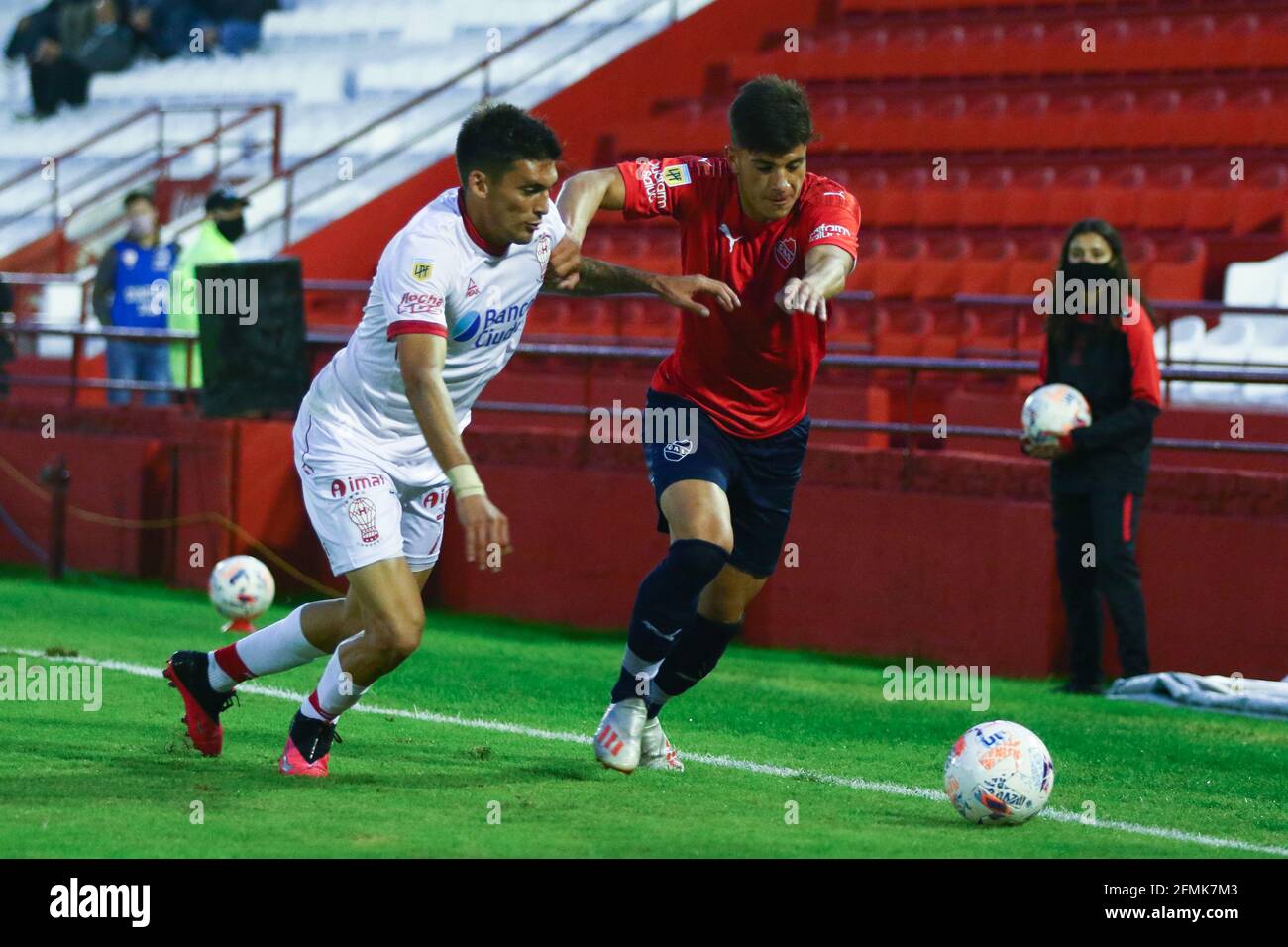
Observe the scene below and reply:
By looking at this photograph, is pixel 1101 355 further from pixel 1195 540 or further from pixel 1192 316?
pixel 1192 316

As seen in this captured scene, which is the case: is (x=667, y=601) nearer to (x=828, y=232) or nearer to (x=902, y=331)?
(x=828, y=232)

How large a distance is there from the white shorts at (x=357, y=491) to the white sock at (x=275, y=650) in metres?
0.44

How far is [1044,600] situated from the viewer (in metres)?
10.6

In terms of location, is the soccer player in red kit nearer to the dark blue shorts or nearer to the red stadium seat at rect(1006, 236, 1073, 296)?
the dark blue shorts

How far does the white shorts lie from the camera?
21.1ft

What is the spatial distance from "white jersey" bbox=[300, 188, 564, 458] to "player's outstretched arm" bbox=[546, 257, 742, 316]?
18 cm

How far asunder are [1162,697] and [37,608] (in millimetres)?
6229

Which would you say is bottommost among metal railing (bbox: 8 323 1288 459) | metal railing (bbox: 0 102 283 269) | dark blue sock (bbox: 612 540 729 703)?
dark blue sock (bbox: 612 540 729 703)

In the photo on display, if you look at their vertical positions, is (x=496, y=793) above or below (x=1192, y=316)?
below

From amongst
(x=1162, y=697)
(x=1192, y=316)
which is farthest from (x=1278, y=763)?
(x=1192, y=316)

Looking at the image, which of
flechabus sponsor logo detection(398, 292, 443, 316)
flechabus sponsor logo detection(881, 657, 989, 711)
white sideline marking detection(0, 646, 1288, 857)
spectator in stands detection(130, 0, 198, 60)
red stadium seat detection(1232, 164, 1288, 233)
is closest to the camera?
flechabus sponsor logo detection(398, 292, 443, 316)

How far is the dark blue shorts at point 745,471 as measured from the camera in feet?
23.0

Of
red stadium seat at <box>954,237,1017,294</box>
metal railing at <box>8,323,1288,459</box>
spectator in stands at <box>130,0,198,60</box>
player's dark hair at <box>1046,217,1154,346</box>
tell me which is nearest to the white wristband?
player's dark hair at <box>1046,217,1154,346</box>
